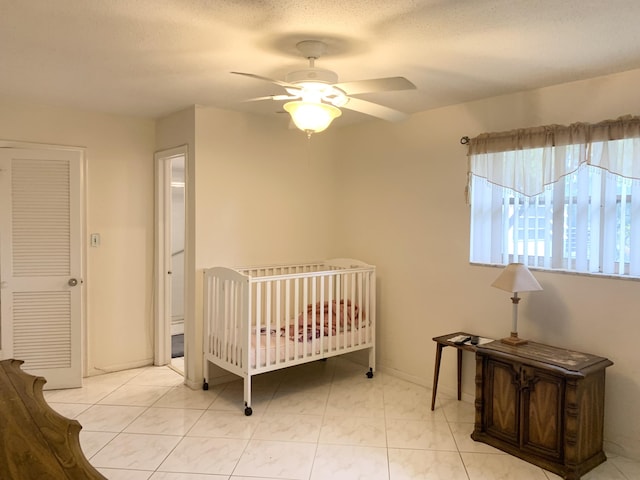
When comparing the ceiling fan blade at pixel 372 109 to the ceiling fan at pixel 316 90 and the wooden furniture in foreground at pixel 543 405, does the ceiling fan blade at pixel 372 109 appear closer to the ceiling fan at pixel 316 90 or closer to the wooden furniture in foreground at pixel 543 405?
the ceiling fan at pixel 316 90

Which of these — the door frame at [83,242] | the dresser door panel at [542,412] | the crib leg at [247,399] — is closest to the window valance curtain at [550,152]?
the dresser door panel at [542,412]

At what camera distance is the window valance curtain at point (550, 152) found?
2.69m

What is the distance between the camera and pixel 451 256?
3676 millimetres

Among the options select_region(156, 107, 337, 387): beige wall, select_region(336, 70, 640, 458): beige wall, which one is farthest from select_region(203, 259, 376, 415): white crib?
select_region(336, 70, 640, 458): beige wall

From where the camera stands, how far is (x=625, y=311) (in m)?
2.75

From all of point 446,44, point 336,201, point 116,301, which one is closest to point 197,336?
point 116,301

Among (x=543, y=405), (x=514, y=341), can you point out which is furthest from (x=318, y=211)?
(x=543, y=405)

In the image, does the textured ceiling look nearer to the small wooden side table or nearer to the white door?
the white door

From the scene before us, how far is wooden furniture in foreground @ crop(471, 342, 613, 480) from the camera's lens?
2512mm

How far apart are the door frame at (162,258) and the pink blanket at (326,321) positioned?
4.41 feet

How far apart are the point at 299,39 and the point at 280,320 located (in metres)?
2.29

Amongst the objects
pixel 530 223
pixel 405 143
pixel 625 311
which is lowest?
pixel 625 311

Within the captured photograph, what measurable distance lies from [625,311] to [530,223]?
784 mm

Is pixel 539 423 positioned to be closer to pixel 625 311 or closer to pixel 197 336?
pixel 625 311
